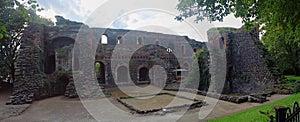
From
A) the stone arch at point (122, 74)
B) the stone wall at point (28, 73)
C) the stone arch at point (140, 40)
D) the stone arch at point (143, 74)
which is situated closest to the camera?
the stone wall at point (28, 73)

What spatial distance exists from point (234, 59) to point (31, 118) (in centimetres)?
1552

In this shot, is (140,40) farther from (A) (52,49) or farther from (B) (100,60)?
(A) (52,49)

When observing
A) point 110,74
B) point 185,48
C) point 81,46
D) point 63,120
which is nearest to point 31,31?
point 81,46

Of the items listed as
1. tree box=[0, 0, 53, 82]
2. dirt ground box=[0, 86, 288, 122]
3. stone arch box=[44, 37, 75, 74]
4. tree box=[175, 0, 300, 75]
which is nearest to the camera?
tree box=[175, 0, 300, 75]

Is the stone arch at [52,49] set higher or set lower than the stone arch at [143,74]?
higher

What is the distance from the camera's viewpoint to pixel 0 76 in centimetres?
1670

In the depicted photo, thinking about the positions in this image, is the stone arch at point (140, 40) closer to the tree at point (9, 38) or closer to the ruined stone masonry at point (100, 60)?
the ruined stone masonry at point (100, 60)

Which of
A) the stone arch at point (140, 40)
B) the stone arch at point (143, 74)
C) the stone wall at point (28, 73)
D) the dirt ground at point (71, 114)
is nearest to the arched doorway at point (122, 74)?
the stone arch at point (143, 74)

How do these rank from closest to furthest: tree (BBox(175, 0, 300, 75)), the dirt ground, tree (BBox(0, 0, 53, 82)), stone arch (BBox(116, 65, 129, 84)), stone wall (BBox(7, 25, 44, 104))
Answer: tree (BBox(175, 0, 300, 75)), the dirt ground, stone wall (BBox(7, 25, 44, 104)), tree (BBox(0, 0, 53, 82)), stone arch (BBox(116, 65, 129, 84))

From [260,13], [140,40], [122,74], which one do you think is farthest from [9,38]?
[260,13]

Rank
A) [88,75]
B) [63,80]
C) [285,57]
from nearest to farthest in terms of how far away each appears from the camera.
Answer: [88,75] → [63,80] → [285,57]

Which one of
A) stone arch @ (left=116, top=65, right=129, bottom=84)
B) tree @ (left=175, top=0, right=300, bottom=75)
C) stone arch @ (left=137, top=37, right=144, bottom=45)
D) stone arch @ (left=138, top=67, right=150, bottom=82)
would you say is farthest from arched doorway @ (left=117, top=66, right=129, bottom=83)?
tree @ (left=175, top=0, right=300, bottom=75)

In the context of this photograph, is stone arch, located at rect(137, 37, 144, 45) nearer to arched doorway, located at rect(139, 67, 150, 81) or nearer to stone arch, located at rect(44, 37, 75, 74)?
arched doorway, located at rect(139, 67, 150, 81)

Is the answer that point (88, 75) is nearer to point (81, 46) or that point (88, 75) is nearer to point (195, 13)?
point (81, 46)
